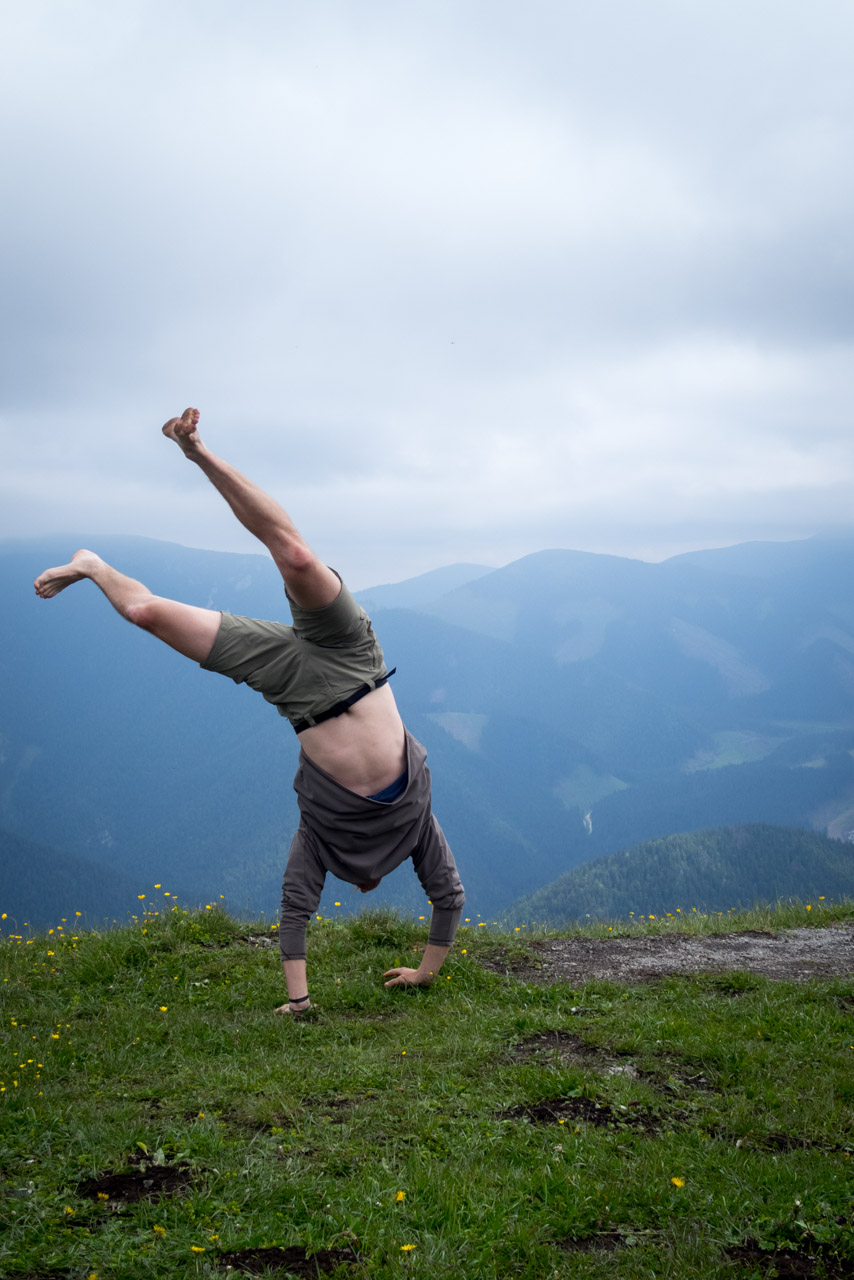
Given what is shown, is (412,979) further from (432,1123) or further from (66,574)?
(66,574)

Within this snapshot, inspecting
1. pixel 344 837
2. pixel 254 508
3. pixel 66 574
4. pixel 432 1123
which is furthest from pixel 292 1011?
pixel 254 508

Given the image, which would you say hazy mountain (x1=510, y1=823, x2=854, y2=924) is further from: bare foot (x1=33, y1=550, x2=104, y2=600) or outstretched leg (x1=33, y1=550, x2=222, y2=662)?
bare foot (x1=33, y1=550, x2=104, y2=600)

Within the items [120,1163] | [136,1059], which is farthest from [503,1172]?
[136,1059]

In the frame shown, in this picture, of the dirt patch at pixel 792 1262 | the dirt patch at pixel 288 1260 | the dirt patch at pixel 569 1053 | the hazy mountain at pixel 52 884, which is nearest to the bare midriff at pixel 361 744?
the dirt patch at pixel 569 1053

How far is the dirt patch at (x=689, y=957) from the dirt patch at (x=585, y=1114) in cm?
240

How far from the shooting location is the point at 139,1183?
10.4ft

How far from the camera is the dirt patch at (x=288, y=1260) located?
2.63 m

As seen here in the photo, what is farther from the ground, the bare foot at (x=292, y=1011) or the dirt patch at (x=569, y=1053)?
the bare foot at (x=292, y=1011)

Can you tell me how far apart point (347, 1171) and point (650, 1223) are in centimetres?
117

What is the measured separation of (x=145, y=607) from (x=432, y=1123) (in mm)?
2900

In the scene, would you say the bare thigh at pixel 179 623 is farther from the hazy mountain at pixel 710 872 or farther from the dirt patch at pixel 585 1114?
the hazy mountain at pixel 710 872

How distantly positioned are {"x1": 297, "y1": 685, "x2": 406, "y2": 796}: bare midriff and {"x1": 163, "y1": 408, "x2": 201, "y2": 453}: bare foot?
188 centimetres

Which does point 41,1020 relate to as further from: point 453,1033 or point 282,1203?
point 282,1203

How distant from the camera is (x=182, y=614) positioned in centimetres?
452
